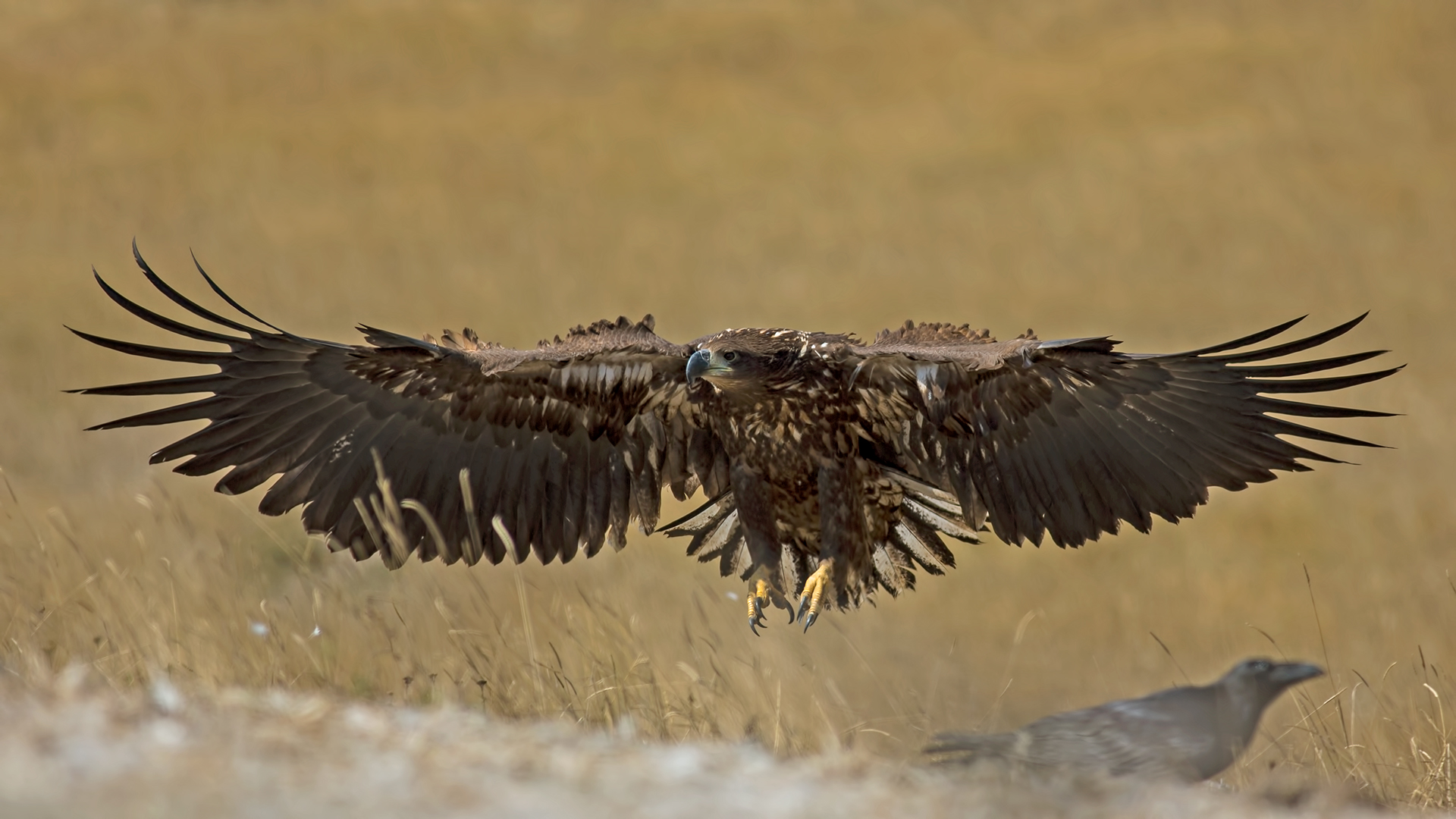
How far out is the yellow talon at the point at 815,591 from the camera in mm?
5582

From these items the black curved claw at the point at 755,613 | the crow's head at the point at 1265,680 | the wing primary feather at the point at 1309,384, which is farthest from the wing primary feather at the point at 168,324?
the wing primary feather at the point at 1309,384

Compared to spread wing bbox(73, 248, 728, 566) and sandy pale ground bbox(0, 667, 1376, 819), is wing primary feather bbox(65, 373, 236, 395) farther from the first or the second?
sandy pale ground bbox(0, 667, 1376, 819)

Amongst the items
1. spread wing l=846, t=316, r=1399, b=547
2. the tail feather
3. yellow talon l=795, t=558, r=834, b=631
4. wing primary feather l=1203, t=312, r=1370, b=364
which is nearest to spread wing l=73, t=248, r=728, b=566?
yellow talon l=795, t=558, r=834, b=631

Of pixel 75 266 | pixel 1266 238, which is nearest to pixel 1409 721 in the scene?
pixel 1266 238

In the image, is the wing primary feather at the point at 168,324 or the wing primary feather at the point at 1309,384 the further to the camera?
the wing primary feather at the point at 1309,384

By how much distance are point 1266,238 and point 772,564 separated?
598 inches

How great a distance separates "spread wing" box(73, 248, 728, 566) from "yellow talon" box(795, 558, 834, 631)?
0.61 meters

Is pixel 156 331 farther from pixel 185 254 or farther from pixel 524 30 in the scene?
pixel 524 30

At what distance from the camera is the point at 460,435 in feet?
19.4

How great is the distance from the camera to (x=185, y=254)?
18.9m

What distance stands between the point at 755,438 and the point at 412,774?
9.72ft

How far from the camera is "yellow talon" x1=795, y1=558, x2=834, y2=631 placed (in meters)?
5.58

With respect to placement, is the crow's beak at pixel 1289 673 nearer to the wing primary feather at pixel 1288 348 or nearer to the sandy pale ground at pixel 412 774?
the sandy pale ground at pixel 412 774

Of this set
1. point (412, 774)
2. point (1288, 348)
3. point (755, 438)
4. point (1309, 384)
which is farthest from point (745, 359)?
point (412, 774)
